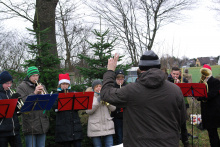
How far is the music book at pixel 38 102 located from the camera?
392cm

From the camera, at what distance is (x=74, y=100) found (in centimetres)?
461

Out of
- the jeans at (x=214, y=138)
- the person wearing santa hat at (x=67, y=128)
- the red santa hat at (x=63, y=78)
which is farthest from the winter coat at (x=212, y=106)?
the red santa hat at (x=63, y=78)

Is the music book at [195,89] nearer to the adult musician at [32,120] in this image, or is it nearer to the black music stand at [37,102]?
the black music stand at [37,102]

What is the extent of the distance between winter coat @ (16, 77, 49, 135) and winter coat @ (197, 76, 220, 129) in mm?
3590

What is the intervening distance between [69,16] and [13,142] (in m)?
8.09

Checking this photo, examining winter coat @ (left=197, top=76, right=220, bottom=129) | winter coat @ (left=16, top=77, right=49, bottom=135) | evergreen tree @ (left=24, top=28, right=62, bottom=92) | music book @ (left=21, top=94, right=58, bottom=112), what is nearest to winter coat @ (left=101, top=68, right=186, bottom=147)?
music book @ (left=21, top=94, right=58, bottom=112)

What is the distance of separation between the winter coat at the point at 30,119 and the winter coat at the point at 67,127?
0.29 m

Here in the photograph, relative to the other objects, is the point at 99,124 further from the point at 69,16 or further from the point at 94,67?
the point at 69,16

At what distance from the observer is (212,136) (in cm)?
540

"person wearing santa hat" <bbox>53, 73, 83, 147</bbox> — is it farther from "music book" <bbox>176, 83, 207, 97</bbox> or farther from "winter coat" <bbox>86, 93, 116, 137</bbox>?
"music book" <bbox>176, 83, 207, 97</bbox>

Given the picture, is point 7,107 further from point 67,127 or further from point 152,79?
point 152,79

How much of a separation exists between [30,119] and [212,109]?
13.4 feet

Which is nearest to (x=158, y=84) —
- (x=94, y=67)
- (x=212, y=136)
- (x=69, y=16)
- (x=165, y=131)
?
(x=165, y=131)

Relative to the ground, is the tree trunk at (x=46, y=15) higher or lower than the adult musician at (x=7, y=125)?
higher
